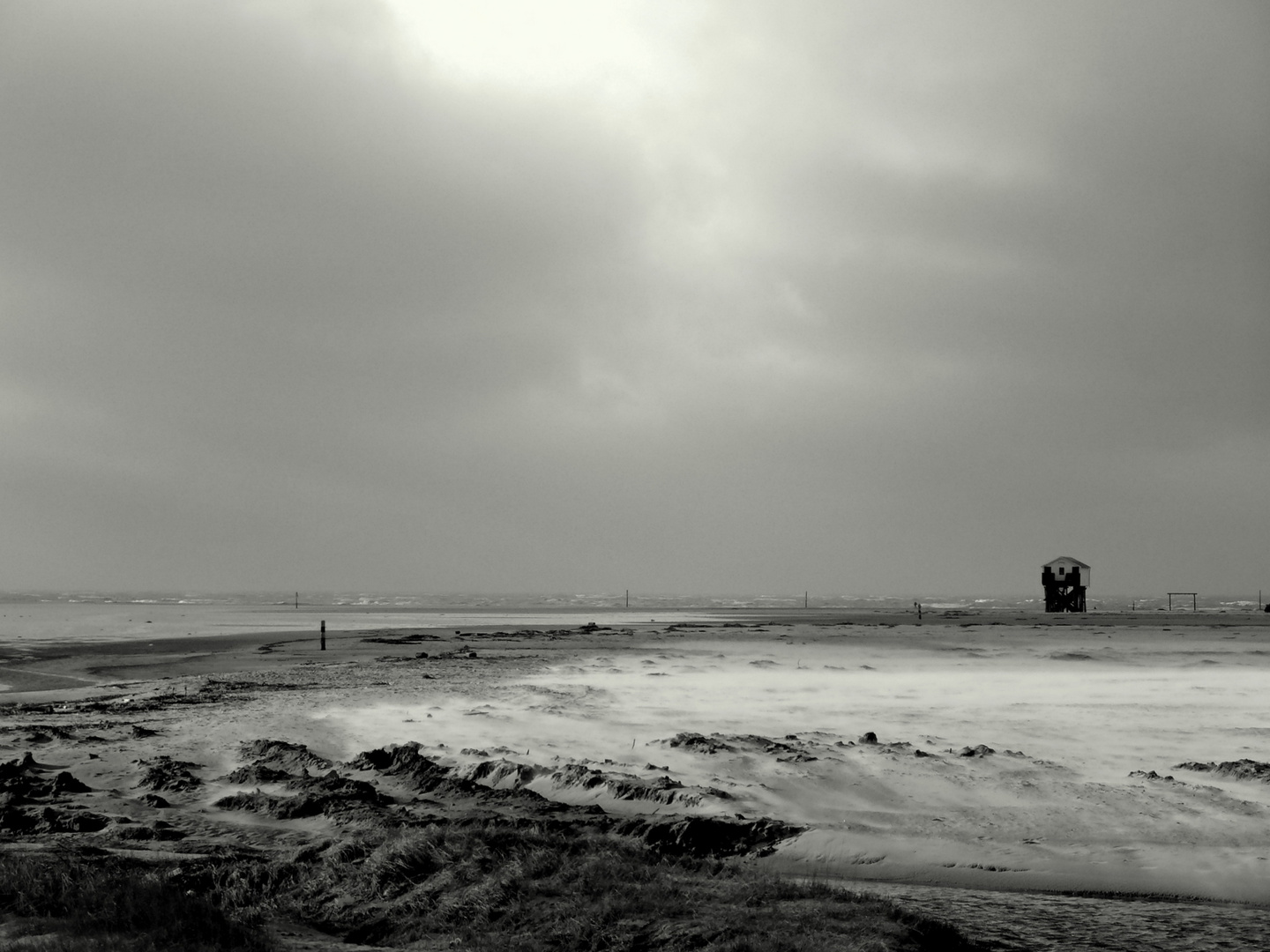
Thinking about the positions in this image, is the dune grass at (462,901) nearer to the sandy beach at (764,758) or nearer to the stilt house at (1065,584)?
the sandy beach at (764,758)

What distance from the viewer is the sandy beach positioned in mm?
9109

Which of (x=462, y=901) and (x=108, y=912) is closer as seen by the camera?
(x=108, y=912)

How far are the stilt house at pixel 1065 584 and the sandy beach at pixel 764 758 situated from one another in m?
72.5

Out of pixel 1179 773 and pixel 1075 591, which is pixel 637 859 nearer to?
pixel 1179 773

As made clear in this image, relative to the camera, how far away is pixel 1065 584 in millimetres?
94062

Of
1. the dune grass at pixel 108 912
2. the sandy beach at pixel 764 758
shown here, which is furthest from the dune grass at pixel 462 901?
the sandy beach at pixel 764 758

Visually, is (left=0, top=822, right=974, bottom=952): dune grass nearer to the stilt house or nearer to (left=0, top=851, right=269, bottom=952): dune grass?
(left=0, top=851, right=269, bottom=952): dune grass

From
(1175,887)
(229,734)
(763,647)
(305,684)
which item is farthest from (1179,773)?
(763,647)

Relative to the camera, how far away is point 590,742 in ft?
45.5

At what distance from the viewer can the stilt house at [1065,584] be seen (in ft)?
307

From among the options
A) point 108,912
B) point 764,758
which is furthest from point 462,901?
point 764,758

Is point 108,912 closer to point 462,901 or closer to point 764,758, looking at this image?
point 462,901

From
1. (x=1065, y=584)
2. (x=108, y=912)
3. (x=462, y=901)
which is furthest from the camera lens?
(x=1065, y=584)

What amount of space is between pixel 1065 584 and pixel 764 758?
90.9 m
